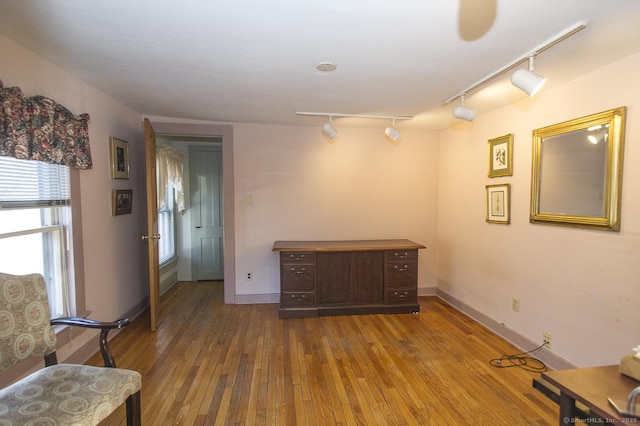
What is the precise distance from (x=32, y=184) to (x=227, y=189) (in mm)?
1935

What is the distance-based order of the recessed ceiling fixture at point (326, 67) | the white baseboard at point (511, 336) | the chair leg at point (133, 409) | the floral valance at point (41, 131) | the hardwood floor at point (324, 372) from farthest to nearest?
the white baseboard at point (511, 336) < the recessed ceiling fixture at point (326, 67) < the hardwood floor at point (324, 372) < the floral valance at point (41, 131) < the chair leg at point (133, 409)

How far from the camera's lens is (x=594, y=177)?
6.79 feet

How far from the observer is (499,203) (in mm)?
A: 2943

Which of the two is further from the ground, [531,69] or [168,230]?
[531,69]

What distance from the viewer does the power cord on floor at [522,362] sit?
7.84 ft

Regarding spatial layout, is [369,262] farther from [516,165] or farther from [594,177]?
[594,177]

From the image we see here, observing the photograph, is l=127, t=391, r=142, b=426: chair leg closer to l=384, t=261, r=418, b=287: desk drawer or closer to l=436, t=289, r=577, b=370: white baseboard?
l=384, t=261, r=418, b=287: desk drawer

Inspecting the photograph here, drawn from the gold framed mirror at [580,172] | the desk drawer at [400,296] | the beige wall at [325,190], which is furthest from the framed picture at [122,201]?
the gold framed mirror at [580,172]

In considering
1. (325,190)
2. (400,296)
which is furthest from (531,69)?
(400,296)

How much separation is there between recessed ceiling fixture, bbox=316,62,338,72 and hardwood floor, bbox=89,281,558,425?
2345 millimetres

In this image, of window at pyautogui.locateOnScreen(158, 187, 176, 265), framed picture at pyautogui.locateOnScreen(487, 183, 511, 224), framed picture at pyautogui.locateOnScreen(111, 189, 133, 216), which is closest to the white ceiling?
framed picture at pyautogui.locateOnScreen(487, 183, 511, 224)

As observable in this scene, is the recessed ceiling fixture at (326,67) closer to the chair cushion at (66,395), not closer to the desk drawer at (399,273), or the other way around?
the chair cushion at (66,395)

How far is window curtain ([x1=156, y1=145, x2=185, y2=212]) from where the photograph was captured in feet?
12.8

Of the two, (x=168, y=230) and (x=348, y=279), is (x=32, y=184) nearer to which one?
(x=168, y=230)
